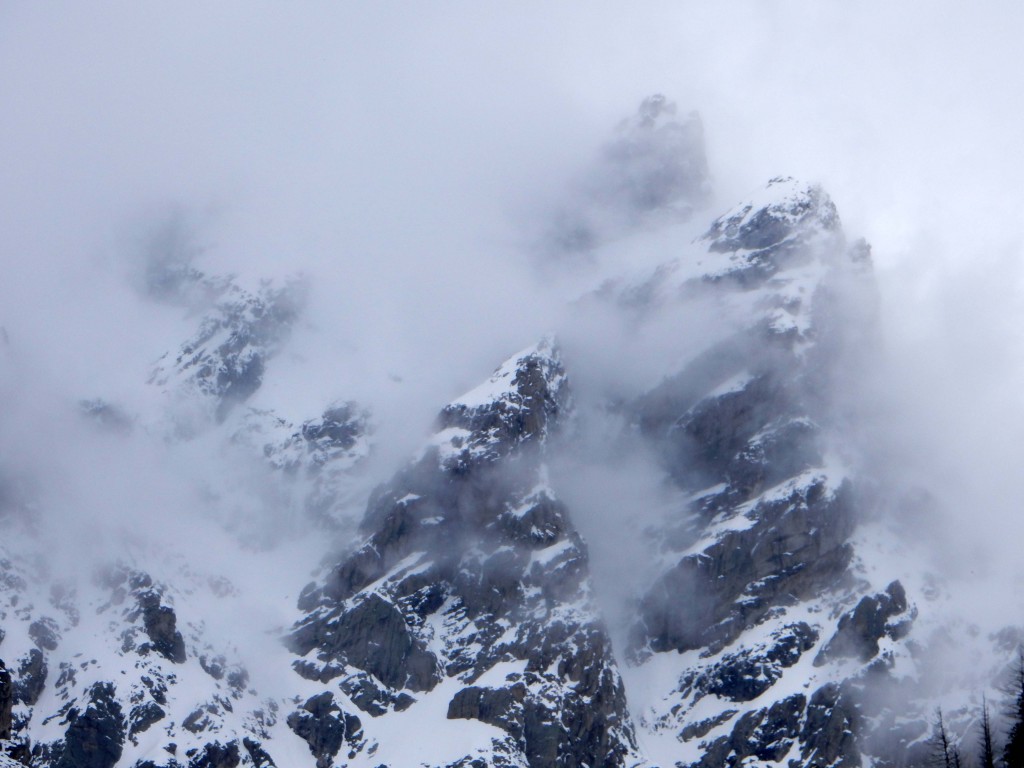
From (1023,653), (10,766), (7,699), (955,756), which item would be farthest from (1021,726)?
(7,699)

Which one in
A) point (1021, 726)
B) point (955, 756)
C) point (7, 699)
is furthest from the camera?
point (7, 699)

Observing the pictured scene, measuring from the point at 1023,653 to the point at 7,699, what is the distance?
87.3 meters

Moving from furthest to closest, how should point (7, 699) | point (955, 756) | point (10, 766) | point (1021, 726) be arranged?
1. point (7, 699)
2. point (955, 756)
3. point (1021, 726)
4. point (10, 766)

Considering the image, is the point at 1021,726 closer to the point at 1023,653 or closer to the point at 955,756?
the point at 1023,653

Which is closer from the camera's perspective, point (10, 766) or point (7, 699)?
point (10, 766)

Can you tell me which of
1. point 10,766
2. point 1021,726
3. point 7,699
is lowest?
point 10,766

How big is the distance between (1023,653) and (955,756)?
15.0m

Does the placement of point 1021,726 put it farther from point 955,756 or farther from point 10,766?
point 10,766

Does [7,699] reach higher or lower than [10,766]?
Answer: higher

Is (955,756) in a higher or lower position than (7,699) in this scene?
lower

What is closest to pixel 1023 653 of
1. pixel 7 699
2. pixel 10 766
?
pixel 10 766

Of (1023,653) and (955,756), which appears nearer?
(1023,653)

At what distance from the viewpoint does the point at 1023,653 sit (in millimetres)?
140375

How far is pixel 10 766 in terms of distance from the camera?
391ft
